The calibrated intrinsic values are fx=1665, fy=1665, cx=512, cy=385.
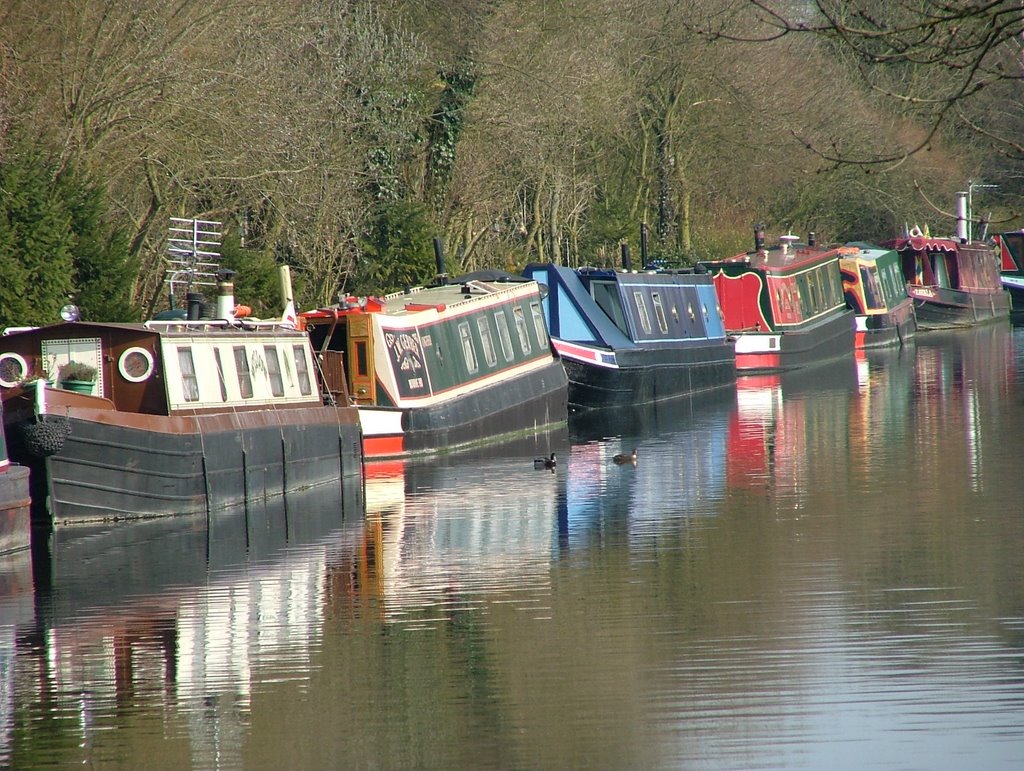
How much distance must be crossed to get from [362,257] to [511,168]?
17.7 ft

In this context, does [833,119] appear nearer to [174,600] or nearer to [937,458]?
[937,458]

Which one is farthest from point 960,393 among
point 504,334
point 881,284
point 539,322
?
point 881,284

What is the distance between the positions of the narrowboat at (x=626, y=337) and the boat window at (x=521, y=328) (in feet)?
5.97

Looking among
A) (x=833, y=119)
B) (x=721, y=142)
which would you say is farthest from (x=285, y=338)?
(x=833, y=119)

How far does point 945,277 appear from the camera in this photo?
52719mm

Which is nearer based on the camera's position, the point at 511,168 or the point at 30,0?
the point at 30,0

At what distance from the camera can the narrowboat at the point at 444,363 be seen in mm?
21250

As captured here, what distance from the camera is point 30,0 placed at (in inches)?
868

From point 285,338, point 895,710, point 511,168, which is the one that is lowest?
point 895,710

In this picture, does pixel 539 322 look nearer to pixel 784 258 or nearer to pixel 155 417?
pixel 155 417

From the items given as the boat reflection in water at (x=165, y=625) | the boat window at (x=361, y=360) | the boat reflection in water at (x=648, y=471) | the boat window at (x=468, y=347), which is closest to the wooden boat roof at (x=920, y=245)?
the boat reflection in water at (x=648, y=471)

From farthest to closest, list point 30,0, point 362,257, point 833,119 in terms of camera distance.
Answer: point 833,119
point 362,257
point 30,0

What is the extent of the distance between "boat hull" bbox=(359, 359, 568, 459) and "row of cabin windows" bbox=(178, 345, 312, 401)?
2.16m

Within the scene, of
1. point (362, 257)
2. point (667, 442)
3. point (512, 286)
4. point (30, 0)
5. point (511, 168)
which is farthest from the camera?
point (511, 168)
